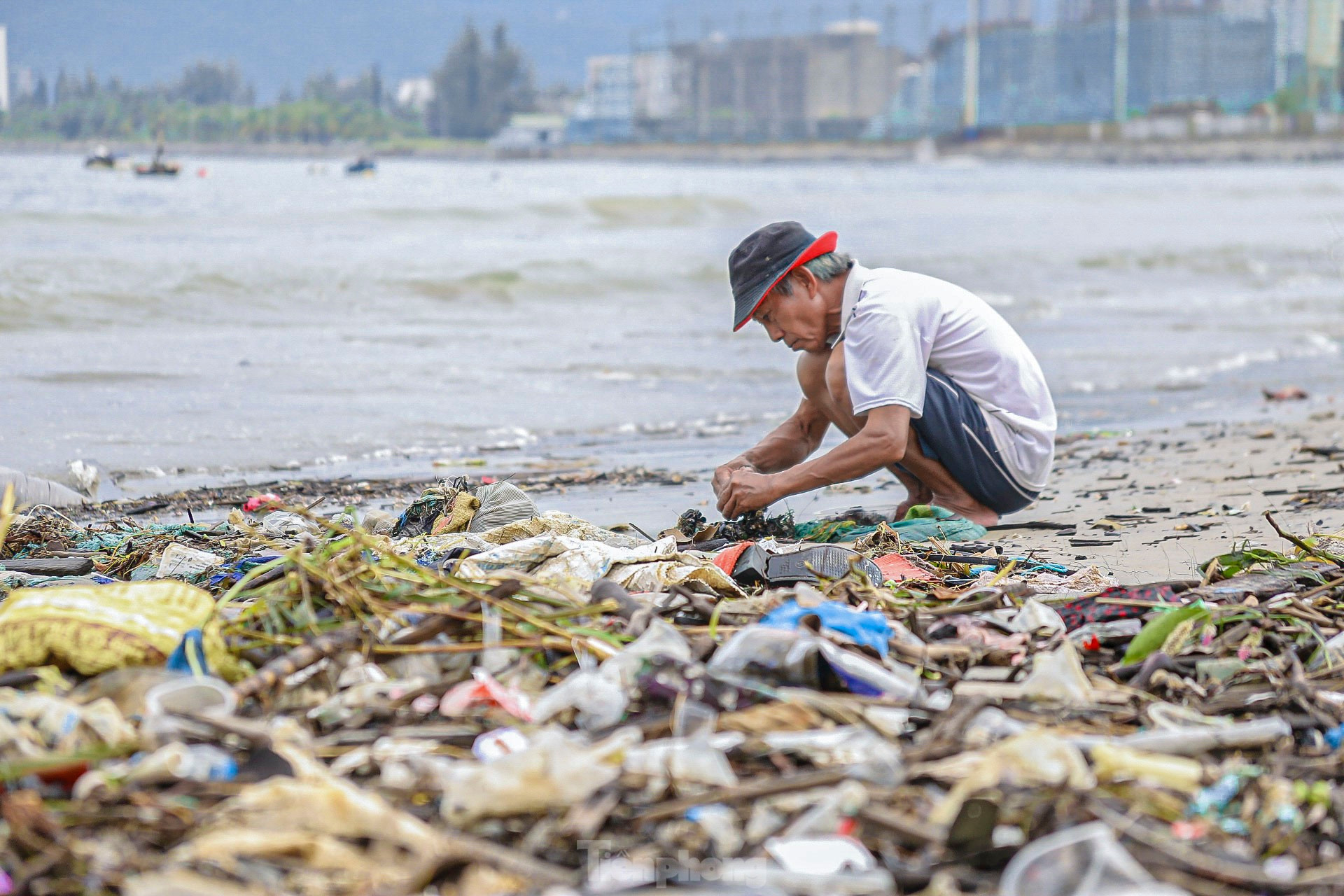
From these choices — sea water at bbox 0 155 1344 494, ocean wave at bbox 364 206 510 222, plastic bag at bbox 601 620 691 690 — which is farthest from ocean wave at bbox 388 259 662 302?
plastic bag at bbox 601 620 691 690

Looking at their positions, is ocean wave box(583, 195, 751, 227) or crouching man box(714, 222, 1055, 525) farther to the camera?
ocean wave box(583, 195, 751, 227)

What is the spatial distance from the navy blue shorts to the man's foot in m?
0.08

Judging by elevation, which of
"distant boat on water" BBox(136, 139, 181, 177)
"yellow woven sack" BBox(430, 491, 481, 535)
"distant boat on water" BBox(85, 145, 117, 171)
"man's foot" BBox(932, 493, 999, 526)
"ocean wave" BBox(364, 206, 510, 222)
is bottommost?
"man's foot" BBox(932, 493, 999, 526)

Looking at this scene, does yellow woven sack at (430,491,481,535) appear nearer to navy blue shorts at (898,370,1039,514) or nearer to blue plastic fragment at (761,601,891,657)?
navy blue shorts at (898,370,1039,514)

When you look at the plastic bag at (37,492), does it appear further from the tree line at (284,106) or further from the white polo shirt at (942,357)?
the tree line at (284,106)

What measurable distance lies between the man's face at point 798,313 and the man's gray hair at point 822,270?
10 mm

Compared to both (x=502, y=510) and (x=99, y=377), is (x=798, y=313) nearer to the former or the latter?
(x=502, y=510)

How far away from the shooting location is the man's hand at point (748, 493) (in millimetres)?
4230

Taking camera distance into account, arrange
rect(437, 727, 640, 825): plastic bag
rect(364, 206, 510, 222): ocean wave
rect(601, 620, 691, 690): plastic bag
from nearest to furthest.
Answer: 1. rect(437, 727, 640, 825): plastic bag
2. rect(601, 620, 691, 690): plastic bag
3. rect(364, 206, 510, 222): ocean wave

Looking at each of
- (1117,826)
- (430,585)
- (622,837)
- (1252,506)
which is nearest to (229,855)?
(622,837)

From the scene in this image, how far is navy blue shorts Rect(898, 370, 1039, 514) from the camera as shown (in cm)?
442

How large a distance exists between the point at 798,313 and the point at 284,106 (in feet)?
383

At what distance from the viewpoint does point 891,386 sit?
418cm

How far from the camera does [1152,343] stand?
39.6ft
